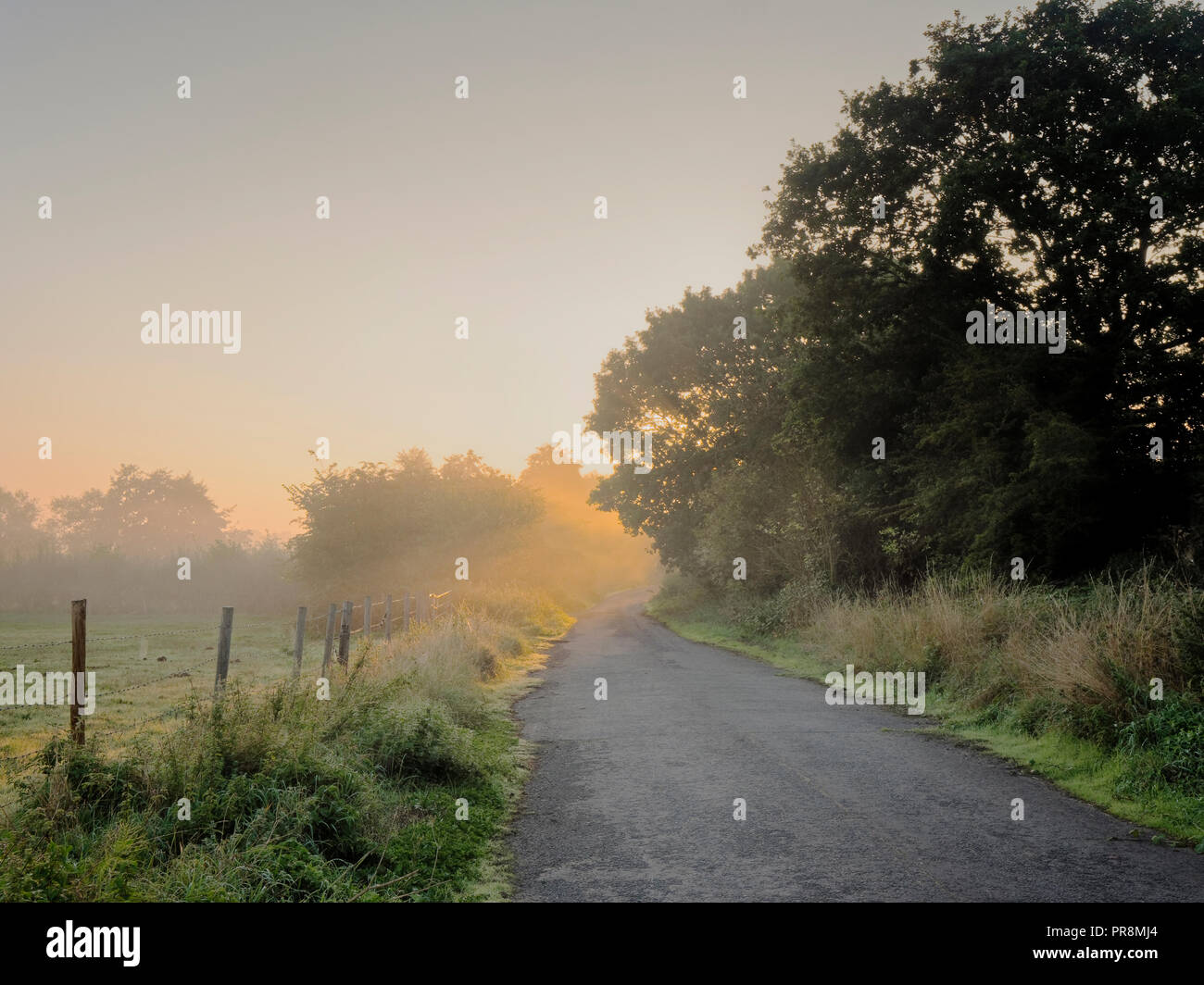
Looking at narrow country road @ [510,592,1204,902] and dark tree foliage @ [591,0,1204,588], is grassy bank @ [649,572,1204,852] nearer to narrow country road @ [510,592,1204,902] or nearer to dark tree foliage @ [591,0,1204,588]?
narrow country road @ [510,592,1204,902]

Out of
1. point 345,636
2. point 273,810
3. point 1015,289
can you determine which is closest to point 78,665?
point 273,810

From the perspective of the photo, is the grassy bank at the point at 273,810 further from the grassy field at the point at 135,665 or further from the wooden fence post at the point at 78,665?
the grassy field at the point at 135,665

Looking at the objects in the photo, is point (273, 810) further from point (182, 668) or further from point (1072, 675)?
point (182, 668)

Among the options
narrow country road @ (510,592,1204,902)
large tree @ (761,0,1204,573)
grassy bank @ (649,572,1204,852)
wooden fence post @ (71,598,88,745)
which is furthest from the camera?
large tree @ (761,0,1204,573)

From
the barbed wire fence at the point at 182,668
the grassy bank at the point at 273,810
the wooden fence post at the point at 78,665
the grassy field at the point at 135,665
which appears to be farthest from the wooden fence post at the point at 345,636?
the wooden fence post at the point at 78,665

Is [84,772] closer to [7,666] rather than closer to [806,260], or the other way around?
[7,666]

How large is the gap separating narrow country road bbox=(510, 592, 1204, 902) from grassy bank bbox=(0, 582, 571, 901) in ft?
2.13

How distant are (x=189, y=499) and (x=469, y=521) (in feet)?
315

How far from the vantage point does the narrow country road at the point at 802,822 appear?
5.41 m

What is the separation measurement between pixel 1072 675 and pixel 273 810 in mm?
8445

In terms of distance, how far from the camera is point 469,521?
143 ft

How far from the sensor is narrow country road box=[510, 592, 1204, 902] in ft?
17.7

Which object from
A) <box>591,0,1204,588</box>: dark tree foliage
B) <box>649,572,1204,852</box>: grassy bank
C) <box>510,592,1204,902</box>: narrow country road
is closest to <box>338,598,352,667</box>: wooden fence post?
<box>510,592,1204,902</box>: narrow country road
